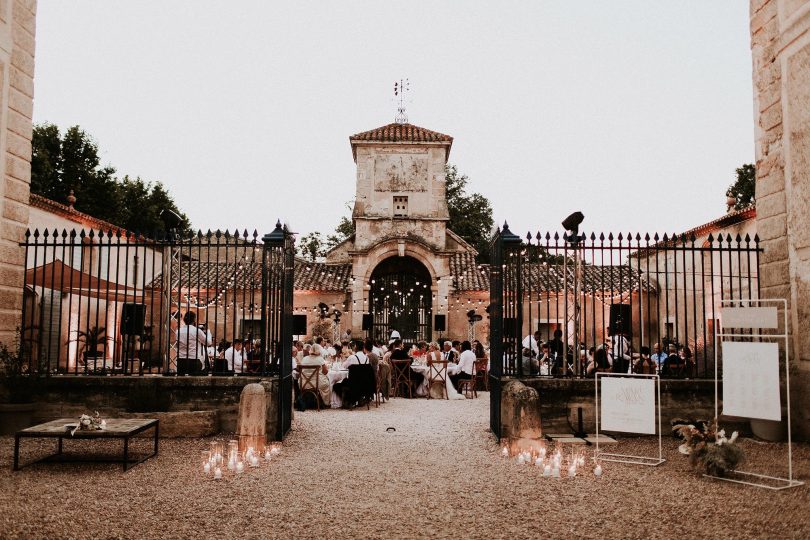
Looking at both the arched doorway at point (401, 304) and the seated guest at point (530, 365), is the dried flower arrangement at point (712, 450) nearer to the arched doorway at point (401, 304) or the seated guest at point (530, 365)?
the seated guest at point (530, 365)

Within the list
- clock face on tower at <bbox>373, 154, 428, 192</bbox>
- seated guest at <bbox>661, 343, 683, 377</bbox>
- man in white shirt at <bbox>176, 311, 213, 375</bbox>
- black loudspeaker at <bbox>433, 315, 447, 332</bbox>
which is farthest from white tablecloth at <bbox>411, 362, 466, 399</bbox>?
clock face on tower at <bbox>373, 154, 428, 192</bbox>

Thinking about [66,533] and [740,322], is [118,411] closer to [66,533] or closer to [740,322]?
[66,533]

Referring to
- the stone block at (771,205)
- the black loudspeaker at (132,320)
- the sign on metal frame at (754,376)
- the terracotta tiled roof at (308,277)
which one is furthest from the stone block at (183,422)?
the terracotta tiled roof at (308,277)

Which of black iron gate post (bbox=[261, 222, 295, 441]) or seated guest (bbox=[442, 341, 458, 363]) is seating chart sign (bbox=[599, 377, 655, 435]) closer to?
black iron gate post (bbox=[261, 222, 295, 441])

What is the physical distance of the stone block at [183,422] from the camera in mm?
8258

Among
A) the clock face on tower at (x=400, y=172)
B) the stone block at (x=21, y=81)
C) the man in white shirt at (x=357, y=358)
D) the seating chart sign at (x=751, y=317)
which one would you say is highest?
the clock face on tower at (x=400, y=172)

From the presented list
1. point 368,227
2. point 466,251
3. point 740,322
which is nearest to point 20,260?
point 740,322

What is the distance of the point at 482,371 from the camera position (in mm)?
16344

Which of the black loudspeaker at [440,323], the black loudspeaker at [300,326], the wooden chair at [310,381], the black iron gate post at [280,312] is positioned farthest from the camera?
the black loudspeaker at [440,323]

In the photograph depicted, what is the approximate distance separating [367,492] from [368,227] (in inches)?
777

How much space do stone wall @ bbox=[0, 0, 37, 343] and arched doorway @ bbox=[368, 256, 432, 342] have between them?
52.8 feet

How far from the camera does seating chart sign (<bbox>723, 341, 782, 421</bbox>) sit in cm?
616

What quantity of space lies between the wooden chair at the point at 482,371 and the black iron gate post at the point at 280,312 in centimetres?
712

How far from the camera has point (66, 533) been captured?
441cm
